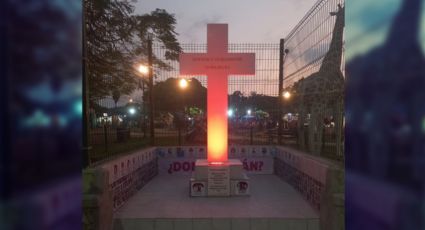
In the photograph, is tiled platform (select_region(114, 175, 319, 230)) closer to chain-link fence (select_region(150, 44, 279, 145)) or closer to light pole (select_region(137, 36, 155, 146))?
light pole (select_region(137, 36, 155, 146))

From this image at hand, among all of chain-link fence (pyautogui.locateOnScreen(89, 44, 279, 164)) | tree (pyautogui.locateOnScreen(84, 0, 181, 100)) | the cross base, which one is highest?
tree (pyautogui.locateOnScreen(84, 0, 181, 100))

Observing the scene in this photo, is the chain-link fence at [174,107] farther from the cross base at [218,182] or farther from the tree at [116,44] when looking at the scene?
the cross base at [218,182]

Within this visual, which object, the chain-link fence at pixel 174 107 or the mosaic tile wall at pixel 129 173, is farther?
the chain-link fence at pixel 174 107

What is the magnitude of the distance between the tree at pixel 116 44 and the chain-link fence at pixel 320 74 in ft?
11.0

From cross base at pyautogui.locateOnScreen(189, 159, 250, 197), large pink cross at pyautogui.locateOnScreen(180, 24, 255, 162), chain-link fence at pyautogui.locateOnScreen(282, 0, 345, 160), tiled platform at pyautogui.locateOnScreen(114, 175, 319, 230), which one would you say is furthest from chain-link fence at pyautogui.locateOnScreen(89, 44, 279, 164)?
cross base at pyautogui.locateOnScreen(189, 159, 250, 197)

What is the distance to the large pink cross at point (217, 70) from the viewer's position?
7617mm

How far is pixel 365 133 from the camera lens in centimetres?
132

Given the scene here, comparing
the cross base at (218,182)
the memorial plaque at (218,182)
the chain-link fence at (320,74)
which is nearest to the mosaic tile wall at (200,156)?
the chain-link fence at (320,74)

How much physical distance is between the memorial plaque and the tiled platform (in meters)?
0.26

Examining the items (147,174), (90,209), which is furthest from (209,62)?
(90,209)

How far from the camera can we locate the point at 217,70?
766cm

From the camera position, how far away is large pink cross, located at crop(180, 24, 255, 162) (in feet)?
25.0

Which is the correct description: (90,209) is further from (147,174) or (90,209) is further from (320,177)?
(147,174)

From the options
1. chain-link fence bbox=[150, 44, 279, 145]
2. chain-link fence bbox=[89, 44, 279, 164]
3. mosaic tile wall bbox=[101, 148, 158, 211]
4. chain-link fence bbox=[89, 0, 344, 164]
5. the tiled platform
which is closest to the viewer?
the tiled platform
